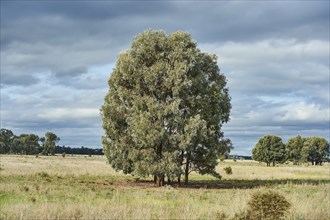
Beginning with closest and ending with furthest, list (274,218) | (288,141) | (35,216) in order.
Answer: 1. (35,216)
2. (274,218)
3. (288,141)

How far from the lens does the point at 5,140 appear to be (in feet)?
644

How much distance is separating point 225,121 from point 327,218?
86.6 feet

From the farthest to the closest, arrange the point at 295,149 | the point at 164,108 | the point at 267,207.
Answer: the point at 295,149 < the point at 164,108 < the point at 267,207

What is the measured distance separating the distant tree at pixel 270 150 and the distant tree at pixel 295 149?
22.3 meters

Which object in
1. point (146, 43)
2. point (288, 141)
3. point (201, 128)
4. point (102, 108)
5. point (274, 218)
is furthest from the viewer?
point (288, 141)

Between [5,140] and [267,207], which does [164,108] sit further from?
[5,140]

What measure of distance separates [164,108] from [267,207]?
20441 millimetres

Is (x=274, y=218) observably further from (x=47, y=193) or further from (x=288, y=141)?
(x=288, y=141)

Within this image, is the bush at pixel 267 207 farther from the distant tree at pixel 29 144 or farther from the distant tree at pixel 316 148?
the distant tree at pixel 29 144

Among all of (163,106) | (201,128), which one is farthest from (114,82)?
(201,128)

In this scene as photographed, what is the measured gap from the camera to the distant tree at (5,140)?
19138 cm

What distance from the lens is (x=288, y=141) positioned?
155125 millimetres

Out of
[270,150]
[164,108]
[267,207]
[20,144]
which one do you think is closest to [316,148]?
[270,150]

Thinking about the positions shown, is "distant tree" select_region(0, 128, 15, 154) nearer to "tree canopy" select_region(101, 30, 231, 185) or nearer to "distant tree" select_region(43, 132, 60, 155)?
"distant tree" select_region(43, 132, 60, 155)
